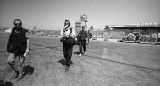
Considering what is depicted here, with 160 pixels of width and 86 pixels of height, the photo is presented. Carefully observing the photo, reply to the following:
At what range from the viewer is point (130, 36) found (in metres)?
27.9

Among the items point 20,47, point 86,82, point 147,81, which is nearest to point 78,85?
point 86,82

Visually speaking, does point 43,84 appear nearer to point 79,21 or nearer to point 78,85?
point 78,85

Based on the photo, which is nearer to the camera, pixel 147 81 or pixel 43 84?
pixel 43 84

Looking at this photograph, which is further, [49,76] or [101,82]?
[49,76]

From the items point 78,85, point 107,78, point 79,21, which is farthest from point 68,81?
point 79,21

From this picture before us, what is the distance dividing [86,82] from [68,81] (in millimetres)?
559

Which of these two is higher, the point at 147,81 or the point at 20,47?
the point at 20,47

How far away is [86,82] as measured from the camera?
3.86 metres

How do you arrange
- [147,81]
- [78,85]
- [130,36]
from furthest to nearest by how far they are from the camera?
[130,36] → [147,81] → [78,85]

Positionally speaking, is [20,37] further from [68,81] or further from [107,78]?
[107,78]

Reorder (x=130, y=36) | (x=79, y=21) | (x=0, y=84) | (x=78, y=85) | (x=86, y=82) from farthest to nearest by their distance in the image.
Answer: (x=79, y=21), (x=130, y=36), (x=86, y=82), (x=78, y=85), (x=0, y=84)

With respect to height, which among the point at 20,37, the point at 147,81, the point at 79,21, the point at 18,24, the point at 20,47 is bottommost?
the point at 147,81

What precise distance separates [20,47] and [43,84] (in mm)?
1312

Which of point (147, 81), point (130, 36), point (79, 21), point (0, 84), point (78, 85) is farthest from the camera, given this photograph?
point (79, 21)
